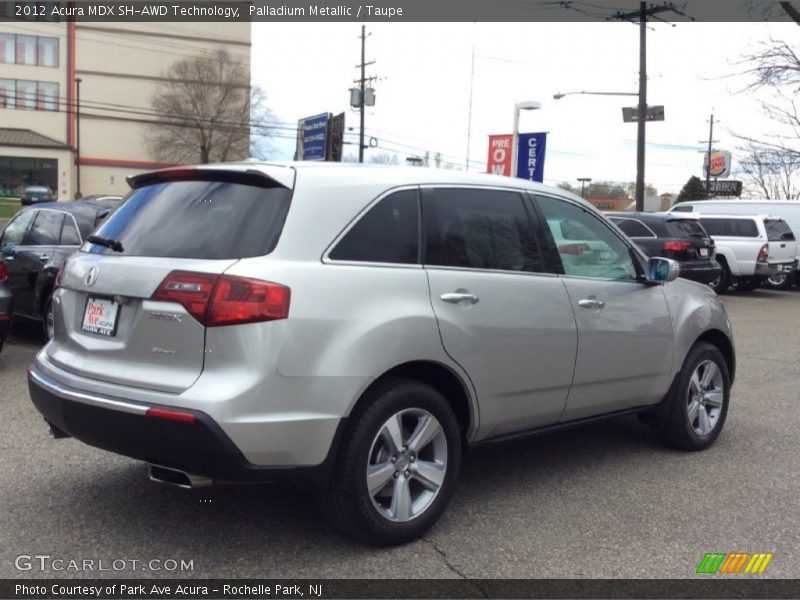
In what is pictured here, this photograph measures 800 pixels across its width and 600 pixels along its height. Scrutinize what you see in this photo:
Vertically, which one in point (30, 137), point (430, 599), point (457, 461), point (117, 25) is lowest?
point (430, 599)

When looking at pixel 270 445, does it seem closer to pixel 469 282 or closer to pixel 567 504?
pixel 469 282

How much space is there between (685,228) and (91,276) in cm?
1482

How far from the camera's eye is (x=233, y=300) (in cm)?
340

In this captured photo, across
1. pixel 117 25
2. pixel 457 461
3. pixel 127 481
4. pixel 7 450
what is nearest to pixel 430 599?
pixel 457 461

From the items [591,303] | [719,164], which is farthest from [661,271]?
[719,164]

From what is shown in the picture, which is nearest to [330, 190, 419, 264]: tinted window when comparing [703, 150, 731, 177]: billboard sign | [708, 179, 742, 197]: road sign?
[708, 179, 742, 197]: road sign

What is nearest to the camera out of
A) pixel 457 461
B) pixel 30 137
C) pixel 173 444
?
pixel 173 444

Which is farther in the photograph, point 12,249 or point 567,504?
point 12,249

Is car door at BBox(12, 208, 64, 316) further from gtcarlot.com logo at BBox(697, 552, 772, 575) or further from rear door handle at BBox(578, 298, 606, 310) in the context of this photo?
gtcarlot.com logo at BBox(697, 552, 772, 575)

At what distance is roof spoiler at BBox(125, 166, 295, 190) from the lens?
3.76 m

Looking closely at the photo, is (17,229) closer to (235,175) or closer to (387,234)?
(235,175)

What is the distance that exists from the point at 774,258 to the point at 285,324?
18.7m

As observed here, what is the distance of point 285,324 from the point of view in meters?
3.44

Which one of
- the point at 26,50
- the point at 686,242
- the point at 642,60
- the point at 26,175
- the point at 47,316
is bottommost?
the point at 47,316
